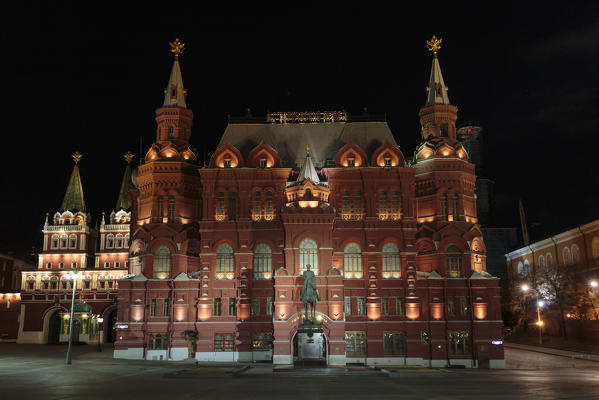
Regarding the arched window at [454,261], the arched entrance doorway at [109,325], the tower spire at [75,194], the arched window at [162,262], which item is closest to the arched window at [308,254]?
the arched window at [454,261]

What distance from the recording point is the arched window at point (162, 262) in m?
61.5

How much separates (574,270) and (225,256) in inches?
1762

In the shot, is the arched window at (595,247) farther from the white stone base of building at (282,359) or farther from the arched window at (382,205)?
the white stone base of building at (282,359)

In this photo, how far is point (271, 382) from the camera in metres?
40.2

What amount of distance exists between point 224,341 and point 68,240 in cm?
4692

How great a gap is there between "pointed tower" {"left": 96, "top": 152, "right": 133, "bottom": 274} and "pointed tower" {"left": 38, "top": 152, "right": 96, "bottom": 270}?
2.51 metres

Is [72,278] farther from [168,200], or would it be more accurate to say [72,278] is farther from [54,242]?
[168,200]

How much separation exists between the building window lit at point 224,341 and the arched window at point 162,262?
9.02 m

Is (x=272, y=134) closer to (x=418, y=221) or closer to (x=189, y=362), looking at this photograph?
(x=418, y=221)

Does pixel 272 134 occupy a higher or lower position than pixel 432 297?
higher

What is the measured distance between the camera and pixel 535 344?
3031 inches

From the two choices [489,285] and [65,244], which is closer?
[489,285]

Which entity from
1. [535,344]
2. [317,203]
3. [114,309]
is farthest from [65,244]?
[535,344]

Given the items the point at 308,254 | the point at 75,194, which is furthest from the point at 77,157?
the point at 308,254
